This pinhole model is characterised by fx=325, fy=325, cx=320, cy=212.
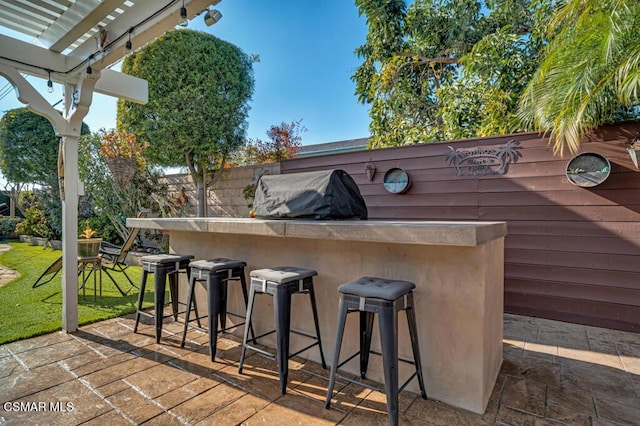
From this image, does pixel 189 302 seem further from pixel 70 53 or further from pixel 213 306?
pixel 70 53

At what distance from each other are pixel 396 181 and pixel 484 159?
114cm

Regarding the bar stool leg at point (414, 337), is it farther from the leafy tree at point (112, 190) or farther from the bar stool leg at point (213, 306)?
the leafy tree at point (112, 190)

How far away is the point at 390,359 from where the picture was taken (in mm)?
1733

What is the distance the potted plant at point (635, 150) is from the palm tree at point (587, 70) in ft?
1.07

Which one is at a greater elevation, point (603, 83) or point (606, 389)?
point (603, 83)

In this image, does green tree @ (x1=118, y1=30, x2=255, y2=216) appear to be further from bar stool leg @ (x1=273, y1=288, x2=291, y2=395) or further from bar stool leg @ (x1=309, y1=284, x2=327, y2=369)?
bar stool leg @ (x1=273, y1=288, x2=291, y2=395)

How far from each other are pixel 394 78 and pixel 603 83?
4320 millimetres

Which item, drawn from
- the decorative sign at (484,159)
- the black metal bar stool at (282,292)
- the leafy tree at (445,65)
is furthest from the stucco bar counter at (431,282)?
the leafy tree at (445,65)

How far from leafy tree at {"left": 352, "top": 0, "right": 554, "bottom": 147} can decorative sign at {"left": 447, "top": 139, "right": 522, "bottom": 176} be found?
1.35m

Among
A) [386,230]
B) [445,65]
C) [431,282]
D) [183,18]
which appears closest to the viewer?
[386,230]

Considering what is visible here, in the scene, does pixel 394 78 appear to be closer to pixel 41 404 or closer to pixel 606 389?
pixel 606 389

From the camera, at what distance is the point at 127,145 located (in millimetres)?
6758

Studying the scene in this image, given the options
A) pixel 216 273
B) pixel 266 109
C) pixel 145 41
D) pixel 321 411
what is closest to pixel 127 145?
pixel 266 109

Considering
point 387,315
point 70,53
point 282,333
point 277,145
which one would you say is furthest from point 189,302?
point 277,145
